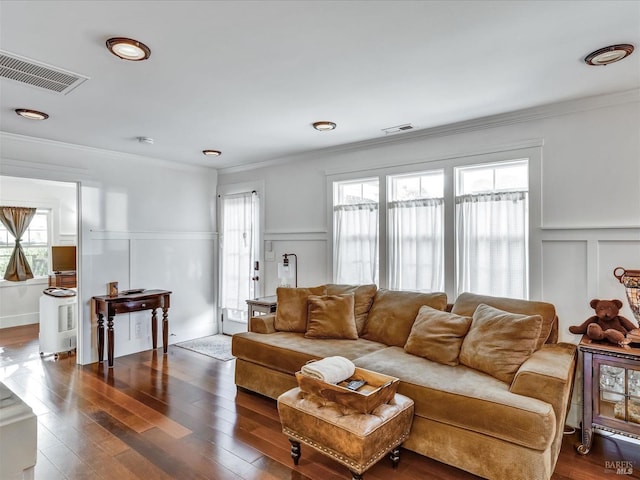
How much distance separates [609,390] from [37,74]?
13.7 feet

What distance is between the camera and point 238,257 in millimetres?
5434

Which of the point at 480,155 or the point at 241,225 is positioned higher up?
the point at 480,155

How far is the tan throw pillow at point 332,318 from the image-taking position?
3.49 m

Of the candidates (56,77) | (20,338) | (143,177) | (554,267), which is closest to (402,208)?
(554,267)

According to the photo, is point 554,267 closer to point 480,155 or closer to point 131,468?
point 480,155

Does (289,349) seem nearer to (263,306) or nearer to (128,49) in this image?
(263,306)

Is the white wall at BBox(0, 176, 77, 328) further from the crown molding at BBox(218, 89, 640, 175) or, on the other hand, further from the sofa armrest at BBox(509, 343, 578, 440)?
the sofa armrest at BBox(509, 343, 578, 440)

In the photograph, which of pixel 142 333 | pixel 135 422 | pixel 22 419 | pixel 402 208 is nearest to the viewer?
pixel 22 419

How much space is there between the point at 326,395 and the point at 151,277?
358cm

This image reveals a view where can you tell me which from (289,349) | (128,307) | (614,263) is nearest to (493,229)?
(614,263)

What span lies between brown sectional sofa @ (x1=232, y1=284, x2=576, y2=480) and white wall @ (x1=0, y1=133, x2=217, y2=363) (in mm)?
2034

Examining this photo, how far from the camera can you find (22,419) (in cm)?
82

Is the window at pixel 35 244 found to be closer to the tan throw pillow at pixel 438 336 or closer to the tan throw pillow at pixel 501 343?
the tan throw pillow at pixel 438 336

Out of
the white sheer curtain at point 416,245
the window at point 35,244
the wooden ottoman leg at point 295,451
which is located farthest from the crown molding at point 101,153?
the wooden ottoman leg at point 295,451
